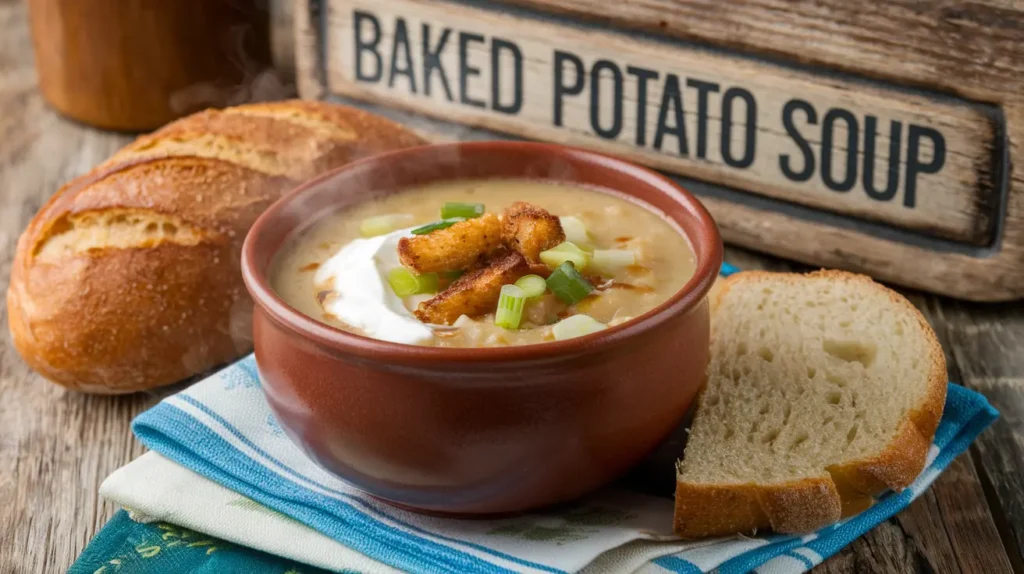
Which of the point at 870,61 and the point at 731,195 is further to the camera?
the point at 731,195

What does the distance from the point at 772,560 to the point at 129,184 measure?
1651mm

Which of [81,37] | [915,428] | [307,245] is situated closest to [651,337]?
[915,428]

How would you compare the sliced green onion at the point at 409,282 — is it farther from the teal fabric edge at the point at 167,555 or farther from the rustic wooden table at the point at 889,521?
the rustic wooden table at the point at 889,521

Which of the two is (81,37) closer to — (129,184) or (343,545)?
(129,184)

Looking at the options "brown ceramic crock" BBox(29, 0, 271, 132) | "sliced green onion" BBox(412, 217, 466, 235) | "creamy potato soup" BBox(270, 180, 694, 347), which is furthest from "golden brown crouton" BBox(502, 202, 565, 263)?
"brown ceramic crock" BBox(29, 0, 271, 132)

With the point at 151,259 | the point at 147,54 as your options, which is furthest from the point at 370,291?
the point at 147,54

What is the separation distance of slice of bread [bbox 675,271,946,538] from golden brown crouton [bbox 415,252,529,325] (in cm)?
43

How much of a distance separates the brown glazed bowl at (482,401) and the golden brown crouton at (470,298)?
0.56ft

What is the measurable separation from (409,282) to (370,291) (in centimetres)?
7

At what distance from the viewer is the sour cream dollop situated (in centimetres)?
188

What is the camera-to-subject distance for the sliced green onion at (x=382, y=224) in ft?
7.23

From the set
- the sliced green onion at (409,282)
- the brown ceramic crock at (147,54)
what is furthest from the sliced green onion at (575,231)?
the brown ceramic crock at (147,54)

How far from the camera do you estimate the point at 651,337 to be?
183 cm

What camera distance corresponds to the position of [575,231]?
84.0 inches
